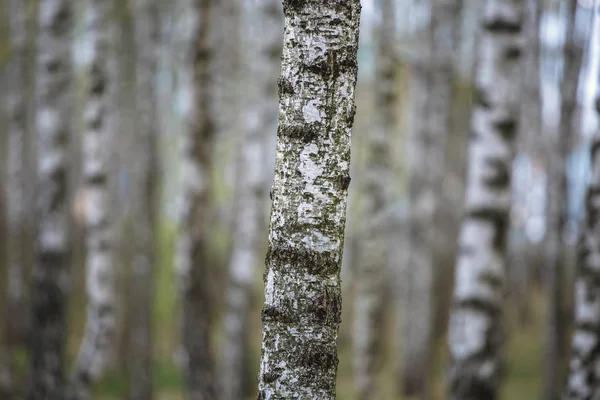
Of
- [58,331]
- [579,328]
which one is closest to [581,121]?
[579,328]

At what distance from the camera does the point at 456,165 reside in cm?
1959

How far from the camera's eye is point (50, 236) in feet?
24.2

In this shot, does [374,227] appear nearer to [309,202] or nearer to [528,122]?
[309,202]

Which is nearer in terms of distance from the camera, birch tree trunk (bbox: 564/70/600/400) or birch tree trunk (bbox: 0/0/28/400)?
birch tree trunk (bbox: 564/70/600/400)

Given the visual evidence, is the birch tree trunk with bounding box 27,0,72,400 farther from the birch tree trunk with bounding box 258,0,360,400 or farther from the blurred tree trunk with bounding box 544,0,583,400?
the blurred tree trunk with bounding box 544,0,583,400

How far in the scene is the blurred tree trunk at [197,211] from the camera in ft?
23.7

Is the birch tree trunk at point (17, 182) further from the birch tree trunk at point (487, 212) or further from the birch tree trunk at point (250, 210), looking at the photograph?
the birch tree trunk at point (487, 212)

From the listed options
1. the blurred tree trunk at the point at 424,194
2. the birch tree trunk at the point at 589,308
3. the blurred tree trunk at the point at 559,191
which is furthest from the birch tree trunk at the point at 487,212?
the blurred tree trunk at the point at 424,194

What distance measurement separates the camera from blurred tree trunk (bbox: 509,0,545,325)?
37.8 feet

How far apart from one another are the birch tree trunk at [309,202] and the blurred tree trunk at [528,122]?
8.36 metres

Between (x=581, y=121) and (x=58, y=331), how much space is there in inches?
530

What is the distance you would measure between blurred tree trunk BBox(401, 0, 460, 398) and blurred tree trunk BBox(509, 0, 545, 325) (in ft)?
5.78

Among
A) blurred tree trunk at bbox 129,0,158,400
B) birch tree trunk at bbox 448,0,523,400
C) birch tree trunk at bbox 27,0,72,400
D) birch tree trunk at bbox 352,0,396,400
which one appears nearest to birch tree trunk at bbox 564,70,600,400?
birch tree trunk at bbox 448,0,523,400

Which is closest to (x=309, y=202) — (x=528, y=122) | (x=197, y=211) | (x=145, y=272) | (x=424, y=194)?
(x=197, y=211)
